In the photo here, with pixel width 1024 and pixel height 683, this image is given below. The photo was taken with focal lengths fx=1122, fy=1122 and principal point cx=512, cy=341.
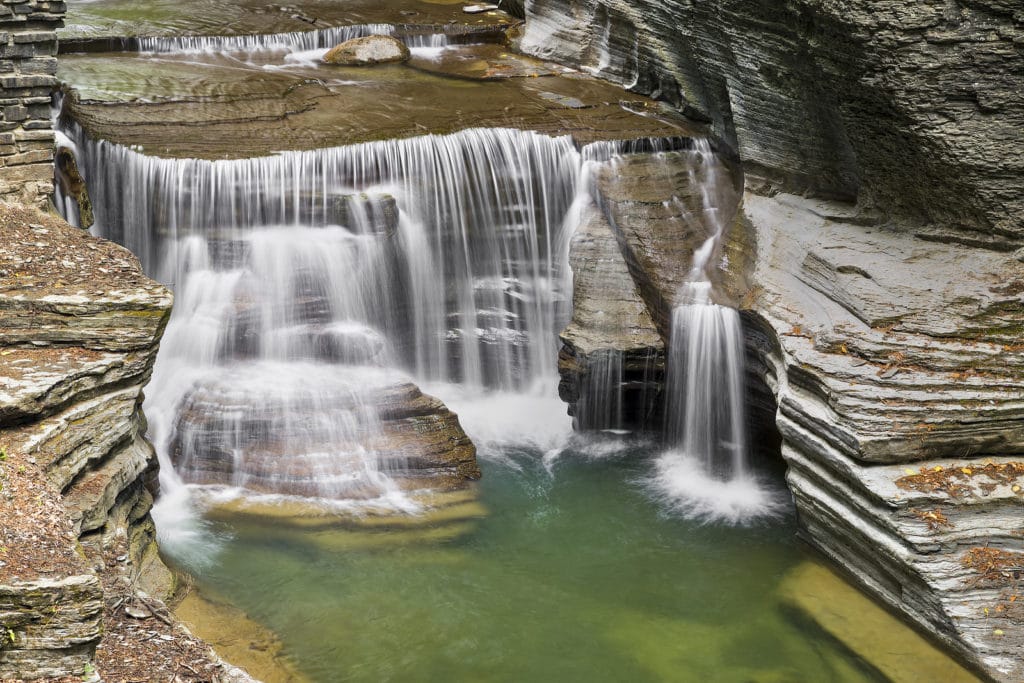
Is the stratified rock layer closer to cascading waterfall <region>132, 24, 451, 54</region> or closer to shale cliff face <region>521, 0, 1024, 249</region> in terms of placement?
shale cliff face <region>521, 0, 1024, 249</region>

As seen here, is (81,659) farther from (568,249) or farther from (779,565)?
(568,249)

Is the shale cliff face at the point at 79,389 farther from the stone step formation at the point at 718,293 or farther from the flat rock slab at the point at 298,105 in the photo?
the flat rock slab at the point at 298,105

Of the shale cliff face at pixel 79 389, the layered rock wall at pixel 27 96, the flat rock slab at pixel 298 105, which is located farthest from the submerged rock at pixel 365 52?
the shale cliff face at pixel 79 389

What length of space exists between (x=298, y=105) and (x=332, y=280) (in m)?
2.76

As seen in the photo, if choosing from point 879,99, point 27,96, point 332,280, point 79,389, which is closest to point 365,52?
point 332,280

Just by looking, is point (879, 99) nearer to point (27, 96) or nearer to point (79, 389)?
point (79, 389)

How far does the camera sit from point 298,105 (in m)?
12.7

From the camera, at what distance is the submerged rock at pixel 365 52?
48.2 ft

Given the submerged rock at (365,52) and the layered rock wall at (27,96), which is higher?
the submerged rock at (365,52)

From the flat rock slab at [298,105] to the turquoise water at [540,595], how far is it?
427 centimetres

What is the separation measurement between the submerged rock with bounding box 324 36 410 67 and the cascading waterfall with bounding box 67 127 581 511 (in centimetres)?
339

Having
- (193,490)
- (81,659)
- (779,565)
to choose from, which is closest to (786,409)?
(779,565)

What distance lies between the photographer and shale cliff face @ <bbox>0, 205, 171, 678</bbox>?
6949 mm

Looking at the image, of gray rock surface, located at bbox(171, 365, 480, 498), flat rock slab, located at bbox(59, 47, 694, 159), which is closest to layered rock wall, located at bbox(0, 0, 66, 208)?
flat rock slab, located at bbox(59, 47, 694, 159)
